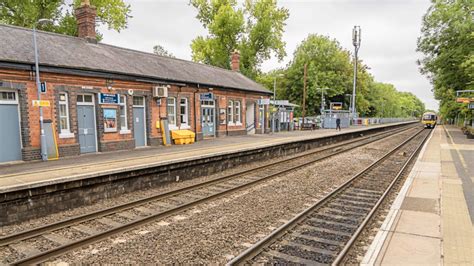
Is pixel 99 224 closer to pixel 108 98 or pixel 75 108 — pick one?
pixel 75 108

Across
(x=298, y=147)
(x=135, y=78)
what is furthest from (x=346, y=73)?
(x=135, y=78)

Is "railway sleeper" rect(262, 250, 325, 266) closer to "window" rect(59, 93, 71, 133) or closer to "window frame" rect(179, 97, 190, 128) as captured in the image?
"window" rect(59, 93, 71, 133)

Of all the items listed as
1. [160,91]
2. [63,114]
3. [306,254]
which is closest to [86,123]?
[63,114]

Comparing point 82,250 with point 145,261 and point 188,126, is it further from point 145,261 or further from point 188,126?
point 188,126

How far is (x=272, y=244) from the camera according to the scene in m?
5.34

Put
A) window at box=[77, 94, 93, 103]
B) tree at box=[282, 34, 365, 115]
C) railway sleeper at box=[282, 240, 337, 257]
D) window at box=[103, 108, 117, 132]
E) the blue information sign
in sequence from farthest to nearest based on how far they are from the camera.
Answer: tree at box=[282, 34, 365, 115] < window at box=[103, 108, 117, 132] < the blue information sign < window at box=[77, 94, 93, 103] < railway sleeper at box=[282, 240, 337, 257]

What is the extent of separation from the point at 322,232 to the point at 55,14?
3335 centimetres

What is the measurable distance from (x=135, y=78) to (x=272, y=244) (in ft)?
42.6

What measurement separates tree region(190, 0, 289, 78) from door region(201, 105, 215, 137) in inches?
896

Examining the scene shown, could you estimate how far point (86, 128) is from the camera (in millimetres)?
13828

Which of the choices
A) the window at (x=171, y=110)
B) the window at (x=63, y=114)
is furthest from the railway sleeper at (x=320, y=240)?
the window at (x=171, y=110)

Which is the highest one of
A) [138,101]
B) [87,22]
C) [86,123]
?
[87,22]

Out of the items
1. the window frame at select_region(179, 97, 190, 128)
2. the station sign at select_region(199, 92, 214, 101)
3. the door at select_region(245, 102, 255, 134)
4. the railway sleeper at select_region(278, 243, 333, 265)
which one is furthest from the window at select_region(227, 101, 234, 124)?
the railway sleeper at select_region(278, 243, 333, 265)

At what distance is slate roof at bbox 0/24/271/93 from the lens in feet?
40.0
